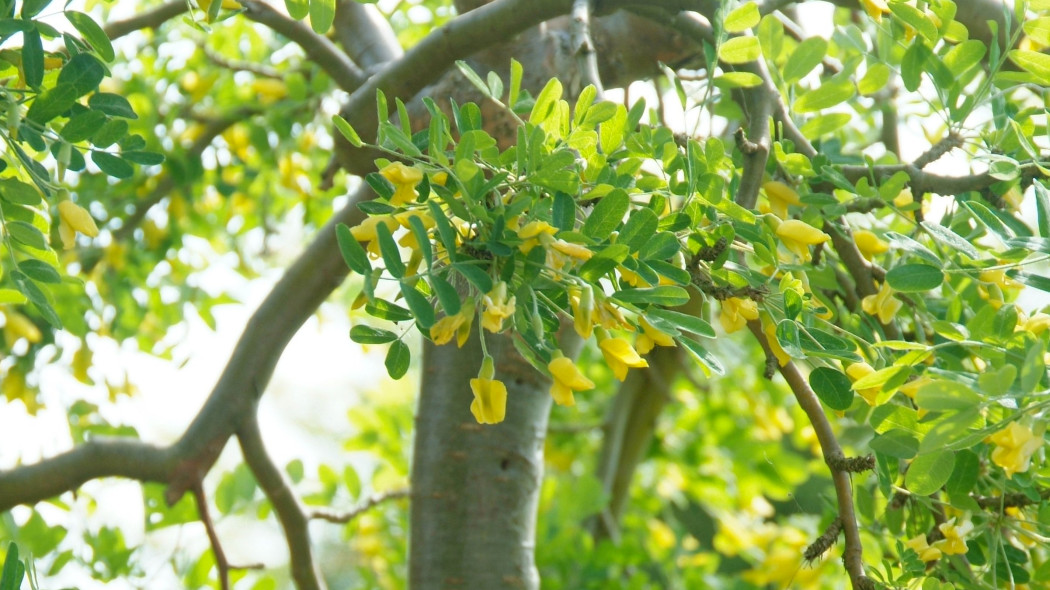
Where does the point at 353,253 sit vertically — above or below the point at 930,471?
above

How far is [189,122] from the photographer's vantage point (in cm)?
185

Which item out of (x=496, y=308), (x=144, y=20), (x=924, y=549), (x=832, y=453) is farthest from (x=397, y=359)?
(x=144, y=20)

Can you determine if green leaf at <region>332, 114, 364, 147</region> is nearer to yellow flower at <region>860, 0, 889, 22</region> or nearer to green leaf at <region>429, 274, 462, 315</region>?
green leaf at <region>429, 274, 462, 315</region>

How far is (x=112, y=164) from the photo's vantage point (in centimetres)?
75

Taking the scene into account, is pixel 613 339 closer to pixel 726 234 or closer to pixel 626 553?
pixel 726 234

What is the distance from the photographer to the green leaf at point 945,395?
502 millimetres

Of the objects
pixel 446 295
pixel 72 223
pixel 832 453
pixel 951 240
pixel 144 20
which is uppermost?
pixel 144 20

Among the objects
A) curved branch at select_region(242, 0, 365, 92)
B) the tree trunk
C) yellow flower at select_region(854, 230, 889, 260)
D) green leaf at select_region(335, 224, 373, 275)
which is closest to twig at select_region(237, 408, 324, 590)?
the tree trunk

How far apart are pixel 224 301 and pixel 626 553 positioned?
3.07ft

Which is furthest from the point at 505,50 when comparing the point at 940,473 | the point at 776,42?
the point at 940,473

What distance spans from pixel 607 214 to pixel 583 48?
0.24 metres

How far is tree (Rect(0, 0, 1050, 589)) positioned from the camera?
59 cm

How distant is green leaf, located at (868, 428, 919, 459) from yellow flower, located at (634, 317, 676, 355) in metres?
0.15

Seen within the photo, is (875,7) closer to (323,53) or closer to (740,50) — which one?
(740,50)
